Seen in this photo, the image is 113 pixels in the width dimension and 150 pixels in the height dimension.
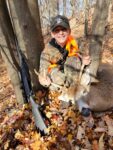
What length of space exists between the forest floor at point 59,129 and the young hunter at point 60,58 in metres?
0.48

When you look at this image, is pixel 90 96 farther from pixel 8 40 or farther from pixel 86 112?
pixel 8 40

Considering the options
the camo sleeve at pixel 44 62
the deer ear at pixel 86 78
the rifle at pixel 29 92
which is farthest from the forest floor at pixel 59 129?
→ the camo sleeve at pixel 44 62

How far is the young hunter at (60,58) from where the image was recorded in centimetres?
355

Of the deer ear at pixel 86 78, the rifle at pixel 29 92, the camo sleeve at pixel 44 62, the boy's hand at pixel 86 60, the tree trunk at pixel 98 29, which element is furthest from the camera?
the camo sleeve at pixel 44 62

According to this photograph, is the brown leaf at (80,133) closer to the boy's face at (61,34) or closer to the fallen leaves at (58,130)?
the fallen leaves at (58,130)

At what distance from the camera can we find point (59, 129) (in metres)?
3.68

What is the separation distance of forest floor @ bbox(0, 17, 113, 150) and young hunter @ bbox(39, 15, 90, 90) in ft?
1.56

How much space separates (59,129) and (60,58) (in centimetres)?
121

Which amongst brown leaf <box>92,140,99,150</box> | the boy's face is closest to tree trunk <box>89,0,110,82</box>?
the boy's face

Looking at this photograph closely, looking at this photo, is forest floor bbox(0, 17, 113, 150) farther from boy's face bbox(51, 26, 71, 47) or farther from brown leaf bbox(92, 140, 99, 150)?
boy's face bbox(51, 26, 71, 47)

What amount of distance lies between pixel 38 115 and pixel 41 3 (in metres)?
14.5

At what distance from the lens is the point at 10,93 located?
5.78 metres

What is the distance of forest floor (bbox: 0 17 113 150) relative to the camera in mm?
3414

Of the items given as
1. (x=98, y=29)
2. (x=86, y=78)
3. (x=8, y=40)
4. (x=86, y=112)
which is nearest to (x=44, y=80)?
(x=86, y=78)
